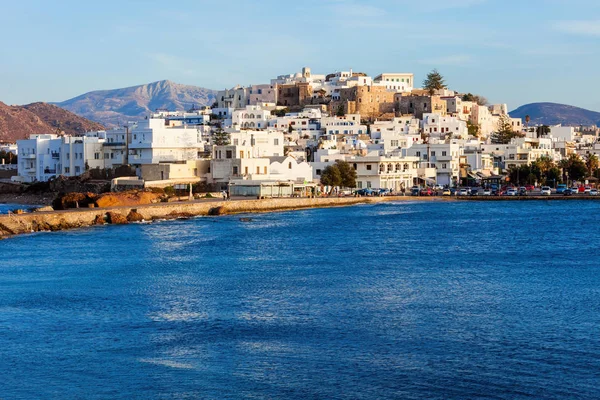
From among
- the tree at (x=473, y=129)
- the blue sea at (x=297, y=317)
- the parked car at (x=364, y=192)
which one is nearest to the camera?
the blue sea at (x=297, y=317)

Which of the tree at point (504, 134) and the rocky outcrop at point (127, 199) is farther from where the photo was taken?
the tree at point (504, 134)

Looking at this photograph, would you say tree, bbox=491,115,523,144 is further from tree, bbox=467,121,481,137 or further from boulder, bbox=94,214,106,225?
boulder, bbox=94,214,106,225

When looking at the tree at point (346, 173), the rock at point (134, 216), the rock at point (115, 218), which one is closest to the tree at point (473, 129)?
the tree at point (346, 173)

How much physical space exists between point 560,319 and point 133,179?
44326mm

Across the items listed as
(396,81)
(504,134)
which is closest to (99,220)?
(504,134)

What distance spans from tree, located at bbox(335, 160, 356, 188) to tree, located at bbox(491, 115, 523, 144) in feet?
83.7

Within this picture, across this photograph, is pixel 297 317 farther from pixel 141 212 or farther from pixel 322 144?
pixel 322 144

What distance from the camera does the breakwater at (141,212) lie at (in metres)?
42.1

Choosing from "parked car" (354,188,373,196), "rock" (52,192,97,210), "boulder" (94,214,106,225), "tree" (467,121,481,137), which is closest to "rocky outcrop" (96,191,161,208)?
"rock" (52,192,97,210)

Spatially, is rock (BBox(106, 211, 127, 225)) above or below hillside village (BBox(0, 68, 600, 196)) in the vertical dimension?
below

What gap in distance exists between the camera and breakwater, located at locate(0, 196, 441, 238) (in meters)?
42.1

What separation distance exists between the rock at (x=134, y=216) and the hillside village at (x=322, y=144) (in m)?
11.7

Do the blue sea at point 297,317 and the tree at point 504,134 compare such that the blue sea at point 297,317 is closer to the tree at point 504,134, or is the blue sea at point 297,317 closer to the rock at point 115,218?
the rock at point 115,218

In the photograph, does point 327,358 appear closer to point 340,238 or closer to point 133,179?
point 340,238
